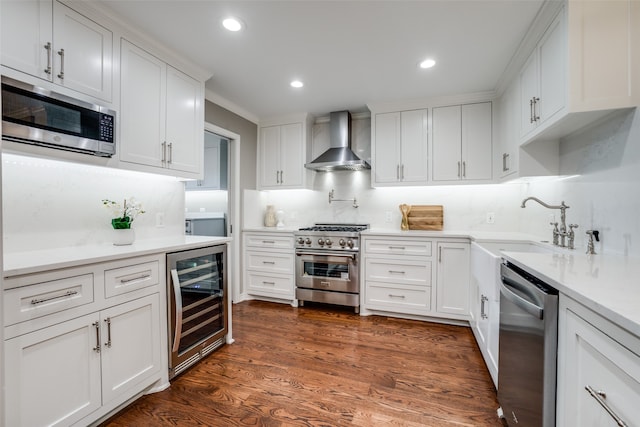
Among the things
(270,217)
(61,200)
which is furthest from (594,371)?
(270,217)

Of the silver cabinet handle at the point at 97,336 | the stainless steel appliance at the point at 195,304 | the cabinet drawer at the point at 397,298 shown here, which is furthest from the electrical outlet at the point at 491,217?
the silver cabinet handle at the point at 97,336

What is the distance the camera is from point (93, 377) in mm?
1434

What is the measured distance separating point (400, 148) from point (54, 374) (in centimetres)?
340

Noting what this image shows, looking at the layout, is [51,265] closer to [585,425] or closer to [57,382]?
[57,382]

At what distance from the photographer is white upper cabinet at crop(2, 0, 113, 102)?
1.40 m

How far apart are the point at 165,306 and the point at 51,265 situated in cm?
72

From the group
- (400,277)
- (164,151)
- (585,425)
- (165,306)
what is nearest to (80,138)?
(164,151)

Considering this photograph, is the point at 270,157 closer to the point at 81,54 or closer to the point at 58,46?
the point at 81,54

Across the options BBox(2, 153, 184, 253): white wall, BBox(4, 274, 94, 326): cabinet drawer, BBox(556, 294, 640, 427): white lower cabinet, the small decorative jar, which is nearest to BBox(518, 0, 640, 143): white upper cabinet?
BBox(556, 294, 640, 427): white lower cabinet

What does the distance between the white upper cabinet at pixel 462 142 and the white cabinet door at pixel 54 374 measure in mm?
3329

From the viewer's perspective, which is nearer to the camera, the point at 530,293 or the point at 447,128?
the point at 530,293

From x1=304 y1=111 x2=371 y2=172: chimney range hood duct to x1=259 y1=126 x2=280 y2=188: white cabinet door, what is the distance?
48cm

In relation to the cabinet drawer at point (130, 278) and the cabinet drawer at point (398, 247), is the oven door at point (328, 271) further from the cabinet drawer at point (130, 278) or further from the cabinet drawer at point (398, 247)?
the cabinet drawer at point (130, 278)

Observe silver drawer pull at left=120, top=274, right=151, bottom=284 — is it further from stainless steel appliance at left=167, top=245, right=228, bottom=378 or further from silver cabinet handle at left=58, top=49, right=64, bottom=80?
silver cabinet handle at left=58, top=49, right=64, bottom=80
